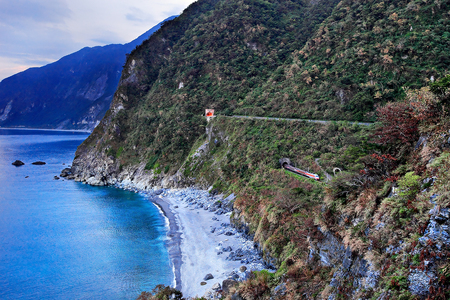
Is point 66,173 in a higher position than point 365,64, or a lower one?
lower

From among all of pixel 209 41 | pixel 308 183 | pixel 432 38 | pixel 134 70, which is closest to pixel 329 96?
pixel 432 38

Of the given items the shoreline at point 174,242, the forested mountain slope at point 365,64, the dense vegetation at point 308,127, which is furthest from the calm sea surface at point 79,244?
the forested mountain slope at point 365,64

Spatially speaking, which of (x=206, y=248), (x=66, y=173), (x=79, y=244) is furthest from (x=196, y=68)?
(x=206, y=248)

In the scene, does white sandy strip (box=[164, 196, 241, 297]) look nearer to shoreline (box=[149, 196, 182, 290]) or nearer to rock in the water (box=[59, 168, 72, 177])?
shoreline (box=[149, 196, 182, 290])

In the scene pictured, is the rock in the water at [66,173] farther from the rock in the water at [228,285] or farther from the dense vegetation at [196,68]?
the rock in the water at [228,285]

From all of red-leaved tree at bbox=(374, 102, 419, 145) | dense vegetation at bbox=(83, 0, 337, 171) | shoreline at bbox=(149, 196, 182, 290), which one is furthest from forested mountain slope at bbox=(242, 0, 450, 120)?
shoreline at bbox=(149, 196, 182, 290)

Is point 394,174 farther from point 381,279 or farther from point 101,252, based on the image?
point 101,252

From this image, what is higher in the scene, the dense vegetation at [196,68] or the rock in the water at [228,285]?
the dense vegetation at [196,68]

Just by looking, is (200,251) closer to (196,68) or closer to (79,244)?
(79,244)
